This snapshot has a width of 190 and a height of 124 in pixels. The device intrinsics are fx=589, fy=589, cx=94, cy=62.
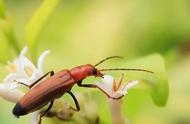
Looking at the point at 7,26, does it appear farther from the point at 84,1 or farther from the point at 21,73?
the point at 84,1

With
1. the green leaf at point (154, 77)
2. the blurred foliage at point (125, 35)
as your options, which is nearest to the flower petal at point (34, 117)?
the green leaf at point (154, 77)

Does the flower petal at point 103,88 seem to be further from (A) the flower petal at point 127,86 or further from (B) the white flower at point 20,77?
(B) the white flower at point 20,77

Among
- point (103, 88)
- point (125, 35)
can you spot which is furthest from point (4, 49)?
point (125, 35)

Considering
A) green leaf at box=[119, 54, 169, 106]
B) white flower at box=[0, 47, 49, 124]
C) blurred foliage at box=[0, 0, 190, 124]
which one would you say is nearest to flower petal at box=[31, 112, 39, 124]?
white flower at box=[0, 47, 49, 124]

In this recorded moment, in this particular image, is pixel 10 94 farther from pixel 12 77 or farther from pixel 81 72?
pixel 81 72

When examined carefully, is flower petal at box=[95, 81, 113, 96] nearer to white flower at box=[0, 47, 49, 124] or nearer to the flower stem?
the flower stem

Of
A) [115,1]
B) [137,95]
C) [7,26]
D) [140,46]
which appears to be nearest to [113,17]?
[115,1]
